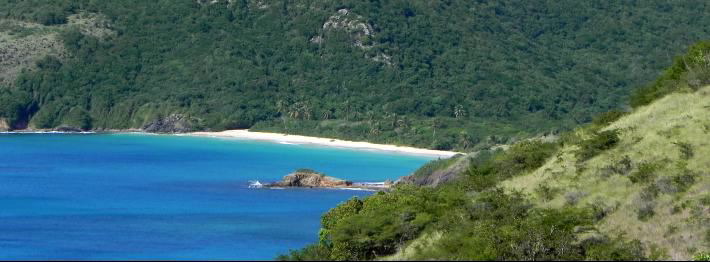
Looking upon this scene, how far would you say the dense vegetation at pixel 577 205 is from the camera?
3844 cm

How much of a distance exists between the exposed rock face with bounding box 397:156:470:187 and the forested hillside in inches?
2686

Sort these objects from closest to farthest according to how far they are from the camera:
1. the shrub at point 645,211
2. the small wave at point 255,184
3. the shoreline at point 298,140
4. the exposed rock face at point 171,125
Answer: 1. the shrub at point 645,211
2. the small wave at point 255,184
3. the shoreline at point 298,140
4. the exposed rock face at point 171,125

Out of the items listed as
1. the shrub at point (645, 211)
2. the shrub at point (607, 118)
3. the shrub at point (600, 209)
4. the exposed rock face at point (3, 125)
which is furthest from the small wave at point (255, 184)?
the exposed rock face at point (3, 125)

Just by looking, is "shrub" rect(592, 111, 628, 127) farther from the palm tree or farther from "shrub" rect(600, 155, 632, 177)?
the palm tree

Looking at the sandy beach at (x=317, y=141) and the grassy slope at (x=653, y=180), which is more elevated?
the grassy slope at (x=653, y=180)

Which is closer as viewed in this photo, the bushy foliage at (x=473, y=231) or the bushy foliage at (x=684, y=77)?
the bushy foliage at (x=473, y=231)

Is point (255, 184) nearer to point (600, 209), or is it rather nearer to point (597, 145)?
point (597, 145)

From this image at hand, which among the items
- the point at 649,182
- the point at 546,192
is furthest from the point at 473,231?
the point at 649,182

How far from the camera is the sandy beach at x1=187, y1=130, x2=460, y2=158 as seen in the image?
14425 cm

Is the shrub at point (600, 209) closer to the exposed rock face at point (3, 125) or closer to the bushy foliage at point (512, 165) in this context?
the bushy foliage at point (512, 165)

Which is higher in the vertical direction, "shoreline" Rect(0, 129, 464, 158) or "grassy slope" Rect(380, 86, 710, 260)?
"grassy slope" Rect(380, 86, 710, 260)

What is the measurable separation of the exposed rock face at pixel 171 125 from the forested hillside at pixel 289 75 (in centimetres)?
42

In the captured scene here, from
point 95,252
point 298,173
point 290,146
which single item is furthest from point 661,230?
point 290,146

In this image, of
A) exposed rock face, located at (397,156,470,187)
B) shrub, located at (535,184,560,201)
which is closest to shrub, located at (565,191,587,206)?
shrub, located at (535,184,560,201)
